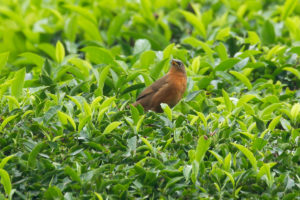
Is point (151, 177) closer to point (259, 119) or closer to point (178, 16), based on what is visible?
point (259, 119)

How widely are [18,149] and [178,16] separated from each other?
4.45m

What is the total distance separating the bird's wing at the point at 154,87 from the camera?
4.98 meters

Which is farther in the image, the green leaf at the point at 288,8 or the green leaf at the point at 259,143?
the green leaf at the point at 288,8

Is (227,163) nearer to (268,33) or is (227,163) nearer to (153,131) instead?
(153,131)

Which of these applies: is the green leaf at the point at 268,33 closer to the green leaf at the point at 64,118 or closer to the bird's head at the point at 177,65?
the bird's head at the point at 177,65

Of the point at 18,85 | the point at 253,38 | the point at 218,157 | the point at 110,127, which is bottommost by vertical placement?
the point at 253,38

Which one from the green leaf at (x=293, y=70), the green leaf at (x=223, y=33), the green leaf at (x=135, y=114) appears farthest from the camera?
the green leaf at (x=223, y=33)

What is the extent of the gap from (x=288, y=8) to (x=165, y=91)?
9.17ft

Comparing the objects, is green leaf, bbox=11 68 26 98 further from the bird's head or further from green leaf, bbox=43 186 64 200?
the bird's head

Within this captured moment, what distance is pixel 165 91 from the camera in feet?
16.7

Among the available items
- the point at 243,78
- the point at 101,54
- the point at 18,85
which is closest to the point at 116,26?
the point at 101,54

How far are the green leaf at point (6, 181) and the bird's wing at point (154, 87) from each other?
5.99 feet

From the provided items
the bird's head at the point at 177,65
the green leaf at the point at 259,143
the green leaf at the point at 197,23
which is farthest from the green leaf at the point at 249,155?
the green leaf at the point at 197,23

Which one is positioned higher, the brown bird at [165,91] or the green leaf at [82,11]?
the green leaf at [82,11]
